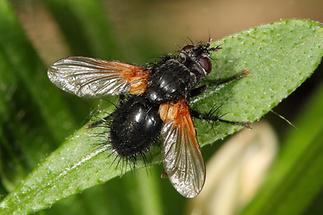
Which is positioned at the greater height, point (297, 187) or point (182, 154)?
point (182, 154)

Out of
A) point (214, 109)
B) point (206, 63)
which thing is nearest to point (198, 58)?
point (206, 63)

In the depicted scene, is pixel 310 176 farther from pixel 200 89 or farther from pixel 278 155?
pixel 200 89

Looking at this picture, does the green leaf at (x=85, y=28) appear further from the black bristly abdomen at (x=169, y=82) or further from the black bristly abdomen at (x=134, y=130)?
the black bristly abdomen at (x=134, y=130)

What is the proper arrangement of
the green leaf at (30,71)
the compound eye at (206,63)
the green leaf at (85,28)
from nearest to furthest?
the compound eye at (206,63) < the green leaf at (30,71) < the green leaf at (85,28)

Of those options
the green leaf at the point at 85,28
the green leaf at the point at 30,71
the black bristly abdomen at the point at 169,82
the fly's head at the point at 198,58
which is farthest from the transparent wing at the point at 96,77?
the green leaf at the point at 85,28

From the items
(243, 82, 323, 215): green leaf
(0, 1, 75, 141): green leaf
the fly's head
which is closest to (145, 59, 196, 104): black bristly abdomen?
the fly's head

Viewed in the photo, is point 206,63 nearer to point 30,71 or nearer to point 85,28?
point 30,71

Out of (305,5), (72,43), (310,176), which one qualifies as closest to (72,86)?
(72,43)
